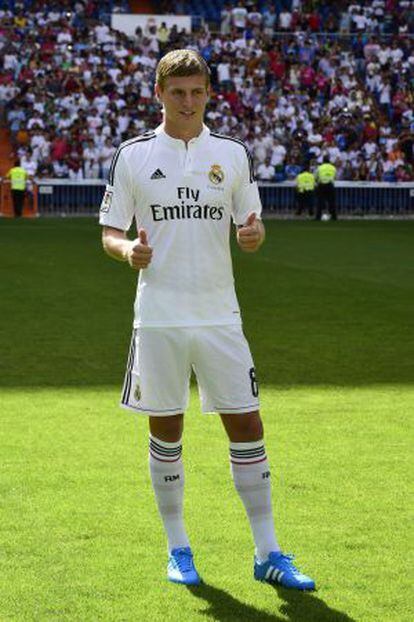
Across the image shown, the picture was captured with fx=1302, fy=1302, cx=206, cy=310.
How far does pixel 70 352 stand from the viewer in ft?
40.5

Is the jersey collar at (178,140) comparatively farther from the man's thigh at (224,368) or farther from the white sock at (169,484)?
the white sock at (169,484)

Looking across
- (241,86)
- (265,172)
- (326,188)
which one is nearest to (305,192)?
(326,188)

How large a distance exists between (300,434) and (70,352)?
408 cm

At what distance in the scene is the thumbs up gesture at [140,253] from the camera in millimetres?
5215

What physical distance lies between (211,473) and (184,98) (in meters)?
2.86

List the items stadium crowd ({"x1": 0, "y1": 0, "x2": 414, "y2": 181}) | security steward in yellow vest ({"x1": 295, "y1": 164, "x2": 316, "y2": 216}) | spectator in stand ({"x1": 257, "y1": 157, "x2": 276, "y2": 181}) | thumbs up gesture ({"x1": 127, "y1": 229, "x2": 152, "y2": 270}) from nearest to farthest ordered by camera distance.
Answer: thumbs up gesture ({"x1": 127, "y1": 229, "x2": 152, "y2": 270})
security steward in yellow vest ({"x1": 295, "y1": 164, "x2": 316, "y2": 216})
spectator in stand ({"x1": 257, "y1": 157, "x2": 276, "y2": 181})
stadium crowd ({"x1": 0, "y1": 0, "x2": 414, "y2": 181})

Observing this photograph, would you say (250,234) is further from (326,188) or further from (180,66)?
(326,188)

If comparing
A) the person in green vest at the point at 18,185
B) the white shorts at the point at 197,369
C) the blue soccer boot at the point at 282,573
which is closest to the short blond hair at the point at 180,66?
the white shorts at the point at 197,369

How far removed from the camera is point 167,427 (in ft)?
18.3

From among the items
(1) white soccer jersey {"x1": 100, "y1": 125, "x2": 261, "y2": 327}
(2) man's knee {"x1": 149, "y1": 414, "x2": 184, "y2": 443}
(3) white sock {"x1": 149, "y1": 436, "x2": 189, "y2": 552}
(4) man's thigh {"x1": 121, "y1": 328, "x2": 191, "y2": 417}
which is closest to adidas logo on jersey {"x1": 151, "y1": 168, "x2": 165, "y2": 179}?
(1) white soccer jersey {"x1": 100, "y1": 125, "x2": 261, "y2": 327}

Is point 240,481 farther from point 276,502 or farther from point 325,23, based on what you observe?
point 325,23

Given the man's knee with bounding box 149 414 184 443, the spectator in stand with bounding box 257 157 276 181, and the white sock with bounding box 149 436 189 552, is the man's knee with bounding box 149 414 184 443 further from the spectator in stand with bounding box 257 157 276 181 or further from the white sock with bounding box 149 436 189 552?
the spectator in stand with bounding box 257 157 276 181

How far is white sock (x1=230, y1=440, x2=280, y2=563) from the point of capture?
554 centimetres

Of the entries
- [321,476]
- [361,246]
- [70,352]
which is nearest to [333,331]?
[70,352]
